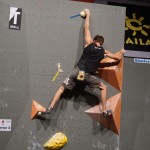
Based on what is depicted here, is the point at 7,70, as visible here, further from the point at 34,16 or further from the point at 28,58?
the point at 34,16

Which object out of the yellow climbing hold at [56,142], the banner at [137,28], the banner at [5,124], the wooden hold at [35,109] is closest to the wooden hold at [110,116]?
the yellow climbing hold at [56,142]

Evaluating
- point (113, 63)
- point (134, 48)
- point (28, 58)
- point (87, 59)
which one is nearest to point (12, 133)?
point (28, 58)

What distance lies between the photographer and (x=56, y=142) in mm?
3117

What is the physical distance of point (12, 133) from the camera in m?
3.10

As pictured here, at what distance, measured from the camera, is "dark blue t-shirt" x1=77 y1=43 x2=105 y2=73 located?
312cm

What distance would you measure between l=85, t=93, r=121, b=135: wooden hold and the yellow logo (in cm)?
138

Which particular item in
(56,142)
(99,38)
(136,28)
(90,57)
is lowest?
(56,142)

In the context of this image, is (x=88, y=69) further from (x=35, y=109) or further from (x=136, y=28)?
(x=136, y=28)

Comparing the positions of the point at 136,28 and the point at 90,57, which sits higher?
the point at 136,28

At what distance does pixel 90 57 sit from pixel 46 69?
19.3 inches

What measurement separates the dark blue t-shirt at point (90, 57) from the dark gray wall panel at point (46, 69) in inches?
6.7

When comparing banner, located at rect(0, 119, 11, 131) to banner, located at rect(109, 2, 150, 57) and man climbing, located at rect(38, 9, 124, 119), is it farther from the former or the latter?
banner, located at rect(109, 2, 150, 57)

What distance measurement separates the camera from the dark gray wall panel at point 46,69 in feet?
10.2

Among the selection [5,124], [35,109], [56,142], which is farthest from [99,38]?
[5,124]
